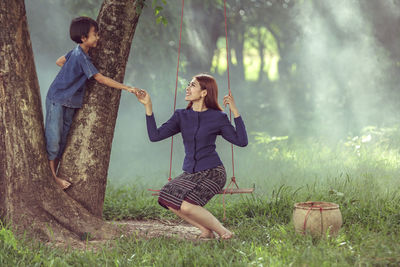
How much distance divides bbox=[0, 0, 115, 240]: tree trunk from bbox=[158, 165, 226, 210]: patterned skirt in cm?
92

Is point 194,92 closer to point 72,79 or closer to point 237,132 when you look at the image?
point 237,132

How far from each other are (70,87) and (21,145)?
2.29 ft

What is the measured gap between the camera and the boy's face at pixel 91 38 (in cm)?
460

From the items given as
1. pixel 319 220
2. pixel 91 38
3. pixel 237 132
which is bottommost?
pixel 319 220

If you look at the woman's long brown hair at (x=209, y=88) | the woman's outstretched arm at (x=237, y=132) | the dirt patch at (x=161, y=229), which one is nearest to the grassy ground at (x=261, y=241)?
the dirt patch at (x=161, y=229)

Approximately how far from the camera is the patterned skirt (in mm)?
4371

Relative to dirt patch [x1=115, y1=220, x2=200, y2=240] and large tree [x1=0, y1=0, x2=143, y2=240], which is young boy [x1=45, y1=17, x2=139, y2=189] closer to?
large tree [x1=0, y1=0, x2=143, y2=240]

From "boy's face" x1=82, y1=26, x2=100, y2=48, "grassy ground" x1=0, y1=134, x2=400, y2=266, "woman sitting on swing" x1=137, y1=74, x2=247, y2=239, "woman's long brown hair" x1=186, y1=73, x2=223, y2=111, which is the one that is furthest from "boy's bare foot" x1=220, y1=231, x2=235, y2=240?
"boy's face" x1=82, y1=26, x2=100, y2=48

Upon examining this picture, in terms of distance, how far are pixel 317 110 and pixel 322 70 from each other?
5.87ft

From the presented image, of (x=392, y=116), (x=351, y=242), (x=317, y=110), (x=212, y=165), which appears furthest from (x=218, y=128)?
(x=317, y=110)

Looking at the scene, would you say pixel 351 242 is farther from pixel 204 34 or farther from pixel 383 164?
pixel 204 34

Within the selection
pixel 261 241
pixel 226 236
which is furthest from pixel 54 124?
pixel 261 241

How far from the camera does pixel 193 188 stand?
4.41 metres

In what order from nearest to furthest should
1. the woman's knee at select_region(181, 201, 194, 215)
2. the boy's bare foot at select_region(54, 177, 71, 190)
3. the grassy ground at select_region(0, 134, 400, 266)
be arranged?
the grassy ground at select_region(0, 134, 400, 266) < the woman's knee at select_region(181, 201, 194, 215) < the boy's bare foot at select_region(54, 177, 71, 190)
